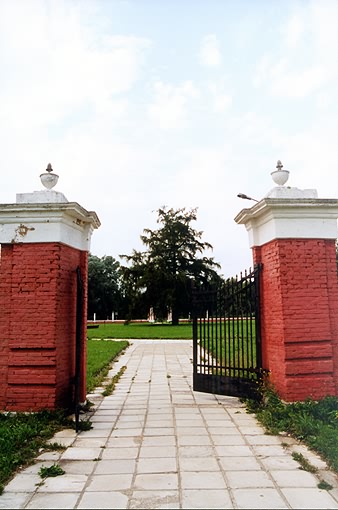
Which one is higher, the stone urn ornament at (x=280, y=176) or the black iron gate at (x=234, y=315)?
the stone urn ornament at (x=280, y=176)

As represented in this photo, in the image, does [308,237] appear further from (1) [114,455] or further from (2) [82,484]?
(2) [82,484]

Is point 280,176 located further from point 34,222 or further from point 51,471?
point 51,471

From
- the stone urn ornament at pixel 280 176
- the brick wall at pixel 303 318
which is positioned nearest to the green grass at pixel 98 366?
the brick wall at pixel 303 318

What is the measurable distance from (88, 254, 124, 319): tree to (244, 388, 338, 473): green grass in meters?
51.7

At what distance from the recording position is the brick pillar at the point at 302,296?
228 inches

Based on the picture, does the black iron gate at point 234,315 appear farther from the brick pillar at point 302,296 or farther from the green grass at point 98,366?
the green grass at point 98,366

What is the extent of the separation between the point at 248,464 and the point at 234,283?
334 cm

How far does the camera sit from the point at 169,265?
37594 mm

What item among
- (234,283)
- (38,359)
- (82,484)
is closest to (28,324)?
(38,359)

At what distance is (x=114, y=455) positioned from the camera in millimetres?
4281

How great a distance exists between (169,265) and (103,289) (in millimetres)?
22789

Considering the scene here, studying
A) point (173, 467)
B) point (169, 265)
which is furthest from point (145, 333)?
point (173, 467)

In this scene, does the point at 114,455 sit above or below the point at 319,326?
below

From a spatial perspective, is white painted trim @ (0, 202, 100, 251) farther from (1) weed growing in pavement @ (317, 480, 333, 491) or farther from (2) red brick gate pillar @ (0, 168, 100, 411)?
(1) weed growing in pavement @ (317, 480, 333, 491)
